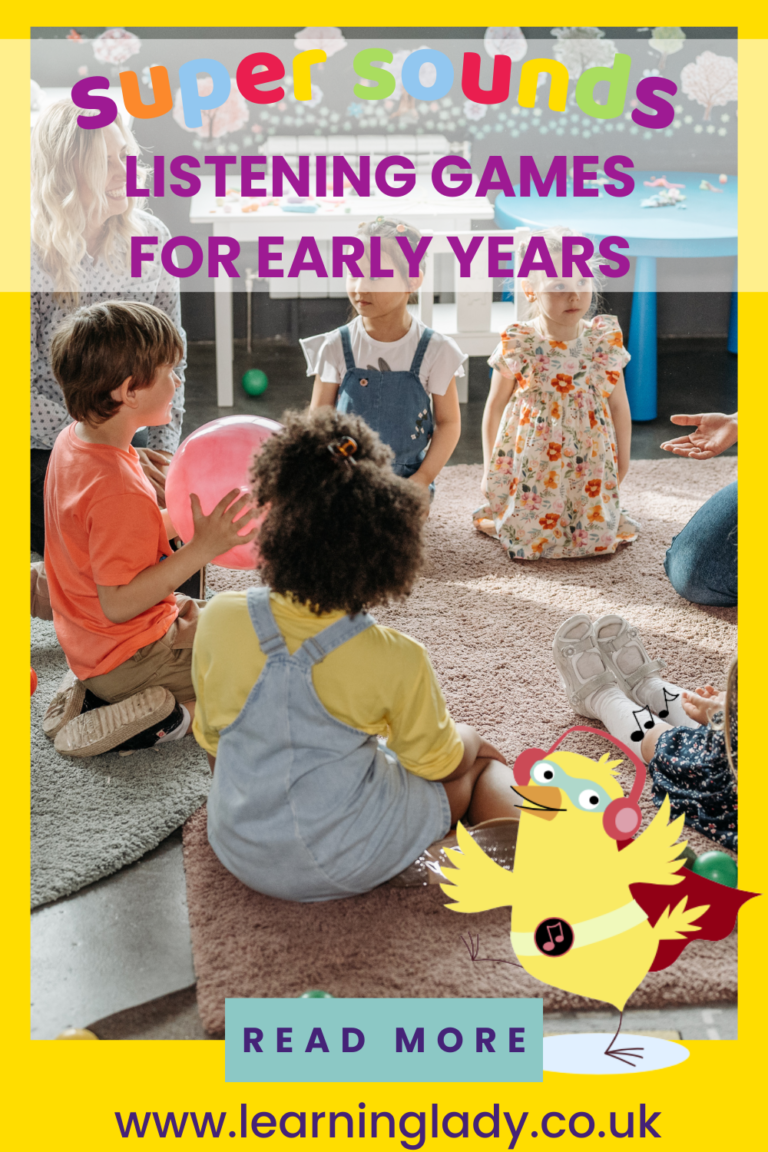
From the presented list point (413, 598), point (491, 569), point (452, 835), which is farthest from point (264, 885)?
point (491, 569)

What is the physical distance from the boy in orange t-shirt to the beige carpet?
0.91 feet

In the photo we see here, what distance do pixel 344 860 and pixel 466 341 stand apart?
7.88ft

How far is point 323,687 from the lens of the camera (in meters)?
1.22

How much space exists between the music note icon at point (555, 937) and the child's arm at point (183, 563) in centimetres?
66

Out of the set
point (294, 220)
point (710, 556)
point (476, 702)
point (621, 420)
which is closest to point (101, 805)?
point (476, 702)

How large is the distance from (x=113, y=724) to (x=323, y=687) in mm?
580

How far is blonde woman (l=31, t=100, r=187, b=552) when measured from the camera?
2.02 m

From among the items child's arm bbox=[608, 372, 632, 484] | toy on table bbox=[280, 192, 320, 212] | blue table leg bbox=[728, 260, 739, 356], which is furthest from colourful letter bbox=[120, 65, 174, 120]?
blue table leg bbox=[728, 260, 739, 356]

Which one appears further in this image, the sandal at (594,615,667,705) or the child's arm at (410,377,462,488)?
the child's arm at (410,377,462,488)

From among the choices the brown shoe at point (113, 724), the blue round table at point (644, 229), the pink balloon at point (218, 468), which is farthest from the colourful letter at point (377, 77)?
the blue round table at point (644, 229)

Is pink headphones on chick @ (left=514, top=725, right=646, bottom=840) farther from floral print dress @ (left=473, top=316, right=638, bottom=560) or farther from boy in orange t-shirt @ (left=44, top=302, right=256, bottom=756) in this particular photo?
floral print dress @ (left=473, top=316, right=638, bottom=560)

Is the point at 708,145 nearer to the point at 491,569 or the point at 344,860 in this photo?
the point at 491,569

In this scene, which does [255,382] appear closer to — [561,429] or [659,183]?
[561,429]

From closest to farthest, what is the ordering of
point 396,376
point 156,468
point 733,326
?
1. point 156,468
2. point 396,376
3. point 733,326
